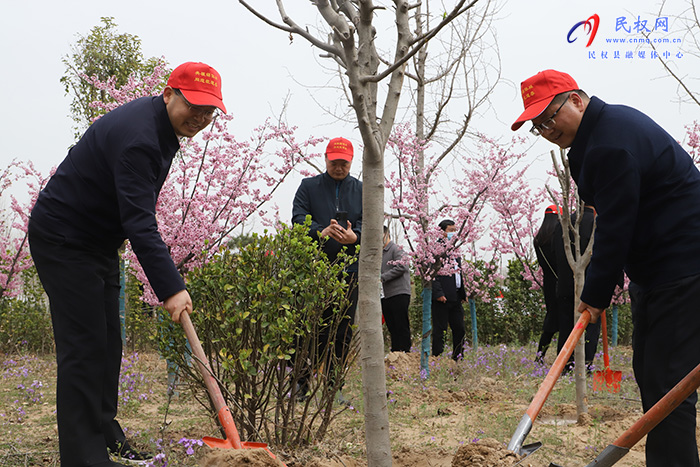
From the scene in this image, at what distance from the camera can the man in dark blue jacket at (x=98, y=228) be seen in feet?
8.45

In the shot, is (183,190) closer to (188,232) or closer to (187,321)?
(188,232)

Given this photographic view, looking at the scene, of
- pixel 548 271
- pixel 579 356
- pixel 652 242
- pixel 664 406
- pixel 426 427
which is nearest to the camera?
pixel 664 406

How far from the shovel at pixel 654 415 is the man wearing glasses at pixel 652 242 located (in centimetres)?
23

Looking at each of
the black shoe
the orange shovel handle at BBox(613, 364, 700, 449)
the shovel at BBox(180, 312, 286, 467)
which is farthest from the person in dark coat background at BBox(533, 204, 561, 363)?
the shovel at BBox(180, 312, 286, 467)

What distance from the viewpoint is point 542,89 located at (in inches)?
103

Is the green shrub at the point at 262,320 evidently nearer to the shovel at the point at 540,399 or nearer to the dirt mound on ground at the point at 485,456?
the dirt mound on ground at the point at 485,456

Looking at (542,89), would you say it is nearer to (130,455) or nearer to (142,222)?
(142,222)

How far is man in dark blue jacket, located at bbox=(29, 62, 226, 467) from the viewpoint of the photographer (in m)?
2.58

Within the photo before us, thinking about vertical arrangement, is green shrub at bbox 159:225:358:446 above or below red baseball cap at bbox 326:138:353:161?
below

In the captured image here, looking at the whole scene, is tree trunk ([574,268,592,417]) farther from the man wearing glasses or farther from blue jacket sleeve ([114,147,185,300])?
blue jacket sleeve ([114,147,185,300])

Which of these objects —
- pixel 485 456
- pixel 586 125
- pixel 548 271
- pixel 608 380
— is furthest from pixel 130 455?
pixel 548 271

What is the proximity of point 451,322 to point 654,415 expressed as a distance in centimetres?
599

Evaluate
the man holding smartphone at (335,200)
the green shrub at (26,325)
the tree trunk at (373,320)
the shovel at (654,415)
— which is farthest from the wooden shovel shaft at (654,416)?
the green shrub at (26,325)

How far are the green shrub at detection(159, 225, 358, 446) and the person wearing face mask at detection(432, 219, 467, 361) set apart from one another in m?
4.52
